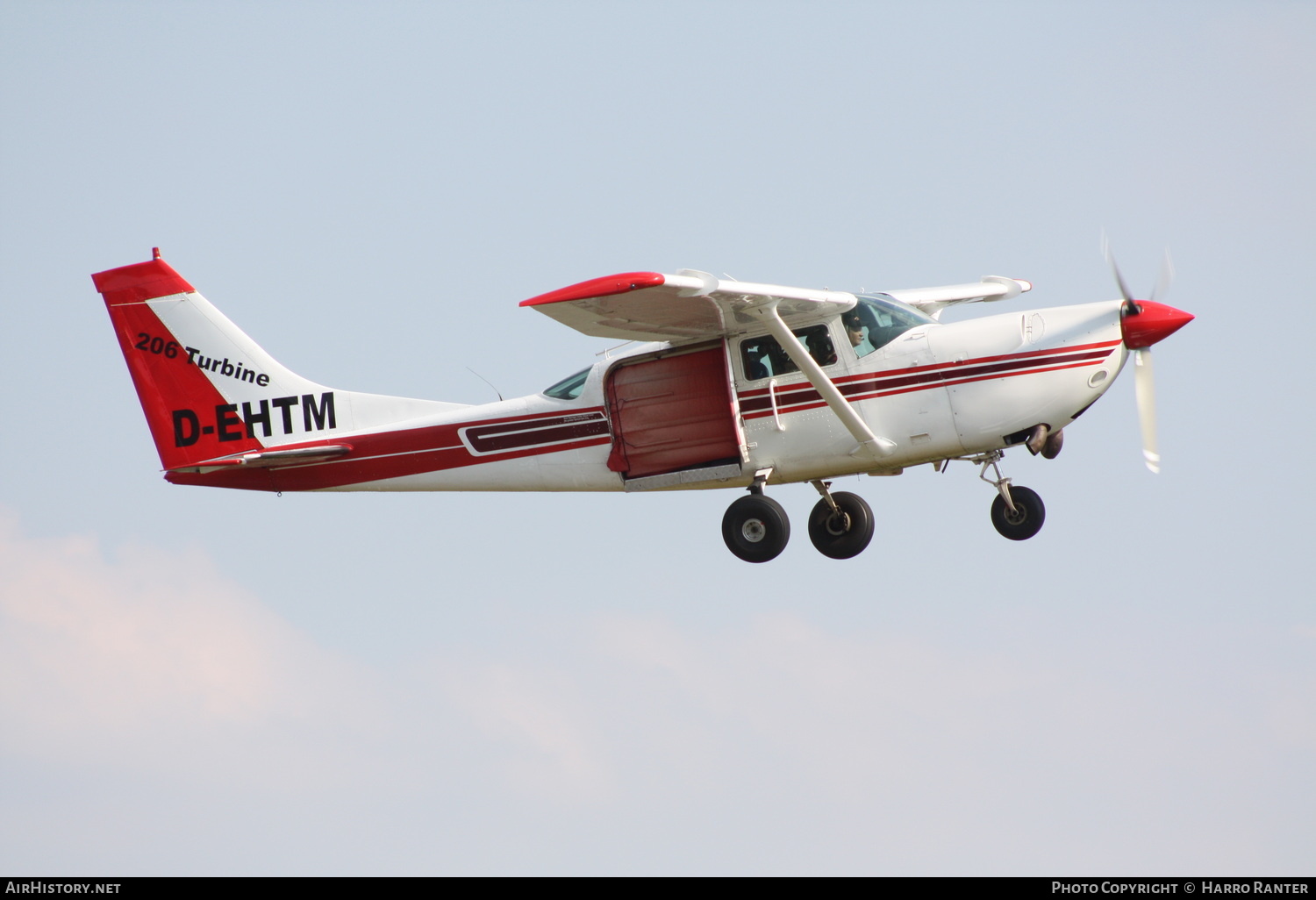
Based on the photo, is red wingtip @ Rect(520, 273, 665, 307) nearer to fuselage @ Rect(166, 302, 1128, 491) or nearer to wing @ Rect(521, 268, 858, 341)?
wing @ Rect(521, 268, 858, 341)

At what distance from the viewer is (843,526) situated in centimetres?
1875

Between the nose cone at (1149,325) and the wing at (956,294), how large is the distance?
3.64 metres

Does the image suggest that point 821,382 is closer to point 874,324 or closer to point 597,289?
point 874,324

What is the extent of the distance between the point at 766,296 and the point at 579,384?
3023mm

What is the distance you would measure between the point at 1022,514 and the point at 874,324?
105 inches

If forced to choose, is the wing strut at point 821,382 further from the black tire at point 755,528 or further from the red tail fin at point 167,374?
the red tail fin at point 167,374

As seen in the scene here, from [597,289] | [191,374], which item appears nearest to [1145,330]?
[597,289]

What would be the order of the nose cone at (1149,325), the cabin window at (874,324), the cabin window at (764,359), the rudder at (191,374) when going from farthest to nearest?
the rudder at (191,374) < the cabin window at (764,359) < the cabin window at (874,324) < the nose cone at (1149,325)

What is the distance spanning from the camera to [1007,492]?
17.7 m

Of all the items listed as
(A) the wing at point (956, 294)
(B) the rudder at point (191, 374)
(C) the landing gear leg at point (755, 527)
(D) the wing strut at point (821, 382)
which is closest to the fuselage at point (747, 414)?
(D) the wing strut at point (821, 382)

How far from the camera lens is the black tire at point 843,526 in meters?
18.7

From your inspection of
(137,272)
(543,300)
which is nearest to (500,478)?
(543,300)

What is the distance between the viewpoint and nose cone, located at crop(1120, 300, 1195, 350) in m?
16.8

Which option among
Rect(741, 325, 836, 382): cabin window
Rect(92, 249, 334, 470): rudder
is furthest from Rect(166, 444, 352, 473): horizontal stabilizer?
Rect(741, 325, 836, 382): cabin window
